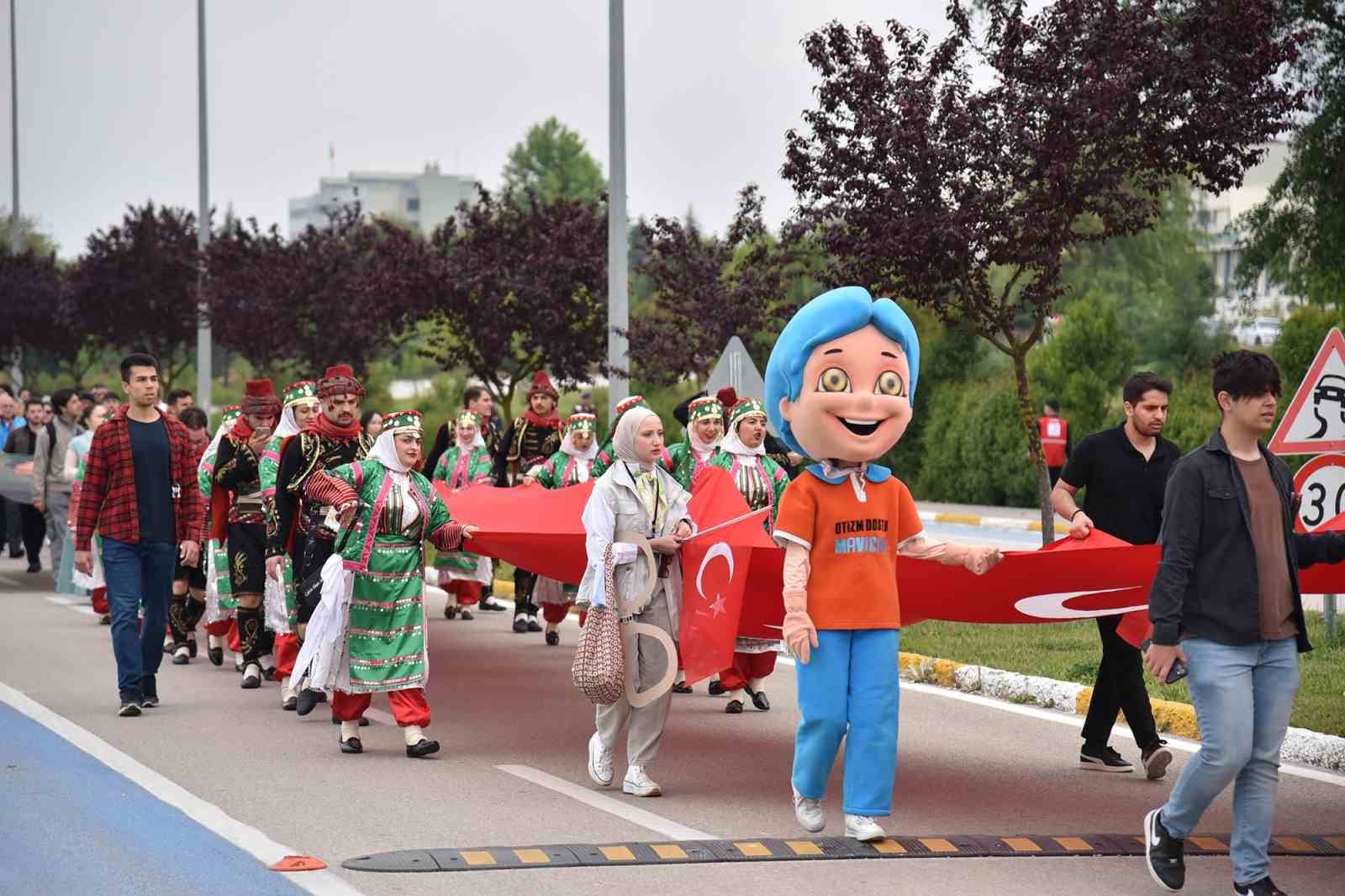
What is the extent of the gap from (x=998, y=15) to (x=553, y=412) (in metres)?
5.03

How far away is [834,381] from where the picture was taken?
798 cm

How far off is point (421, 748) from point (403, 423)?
5.90 ft

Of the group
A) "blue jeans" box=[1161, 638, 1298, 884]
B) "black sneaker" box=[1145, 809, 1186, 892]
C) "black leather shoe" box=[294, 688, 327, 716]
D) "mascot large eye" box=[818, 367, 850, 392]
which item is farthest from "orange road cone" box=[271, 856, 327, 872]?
"black leather shoe" box=[294, 688, 327, 716]

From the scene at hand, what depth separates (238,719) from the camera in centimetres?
1143

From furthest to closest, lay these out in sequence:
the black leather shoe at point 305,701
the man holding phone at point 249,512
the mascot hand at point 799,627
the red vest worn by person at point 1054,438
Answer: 1. the red vest worn by person at point 1054,438
2. the man holding phone at point 249,512
3. the black leather shoe at point 305,701
4. the mascot hand at point 799,627

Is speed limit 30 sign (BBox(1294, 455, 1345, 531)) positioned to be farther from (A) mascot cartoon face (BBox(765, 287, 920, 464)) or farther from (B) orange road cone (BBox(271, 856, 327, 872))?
(B) orange road cone (BBox(271, 856, 327, 872))

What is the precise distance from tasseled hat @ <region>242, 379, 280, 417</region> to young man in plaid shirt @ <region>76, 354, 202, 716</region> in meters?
1.19

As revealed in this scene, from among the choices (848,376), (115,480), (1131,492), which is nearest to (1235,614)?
(848,376)

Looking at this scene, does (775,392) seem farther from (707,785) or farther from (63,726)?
(63,726)

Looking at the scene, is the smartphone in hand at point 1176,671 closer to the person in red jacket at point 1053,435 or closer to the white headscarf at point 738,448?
the white headscarf at point 738,448

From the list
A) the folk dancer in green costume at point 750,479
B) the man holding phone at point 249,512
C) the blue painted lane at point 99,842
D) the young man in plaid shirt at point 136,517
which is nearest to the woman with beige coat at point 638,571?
the blue painted lane at point 99,842

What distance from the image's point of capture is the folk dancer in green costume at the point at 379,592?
1014cm

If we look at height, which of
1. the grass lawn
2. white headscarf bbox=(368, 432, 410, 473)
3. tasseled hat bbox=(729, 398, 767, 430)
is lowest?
the grass lawn

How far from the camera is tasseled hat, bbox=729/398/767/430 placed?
1196cm
